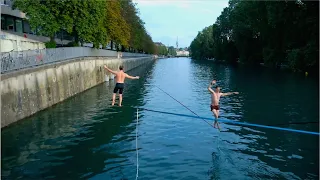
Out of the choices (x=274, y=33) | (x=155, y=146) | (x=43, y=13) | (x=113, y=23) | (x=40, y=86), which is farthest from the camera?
(x=274, y=33)

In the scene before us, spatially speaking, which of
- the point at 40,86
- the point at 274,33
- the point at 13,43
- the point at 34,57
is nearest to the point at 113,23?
the point at 13,43

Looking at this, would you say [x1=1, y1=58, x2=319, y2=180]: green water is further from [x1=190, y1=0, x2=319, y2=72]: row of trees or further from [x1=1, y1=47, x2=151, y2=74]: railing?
[x1=190, y1=0, x2=319, y2=72]: row of trees

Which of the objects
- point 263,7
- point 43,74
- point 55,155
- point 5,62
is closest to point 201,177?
point 55,155

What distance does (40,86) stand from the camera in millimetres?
24578

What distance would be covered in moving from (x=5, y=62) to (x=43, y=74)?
546 centimetres

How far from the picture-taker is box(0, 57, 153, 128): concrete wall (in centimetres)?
1947

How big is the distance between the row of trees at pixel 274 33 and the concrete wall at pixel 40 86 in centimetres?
3466

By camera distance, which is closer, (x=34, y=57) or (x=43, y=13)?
(x=34, y=57)

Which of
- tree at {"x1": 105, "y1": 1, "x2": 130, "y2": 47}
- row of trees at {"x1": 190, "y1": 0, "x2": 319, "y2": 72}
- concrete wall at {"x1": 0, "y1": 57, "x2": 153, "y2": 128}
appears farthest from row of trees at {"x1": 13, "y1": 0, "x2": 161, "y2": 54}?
row of trees at {"x1": 190, "y1": 0, "x2": 319, "y2": 72}

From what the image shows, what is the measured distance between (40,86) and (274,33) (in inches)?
2459

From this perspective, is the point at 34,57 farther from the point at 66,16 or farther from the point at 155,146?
the point at 155,146

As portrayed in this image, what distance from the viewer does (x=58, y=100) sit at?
2845 centimetres

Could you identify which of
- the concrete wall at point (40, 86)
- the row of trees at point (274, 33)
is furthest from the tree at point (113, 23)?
the row of trees at point (274, 33)

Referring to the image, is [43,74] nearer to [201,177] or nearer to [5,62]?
[5,62]
